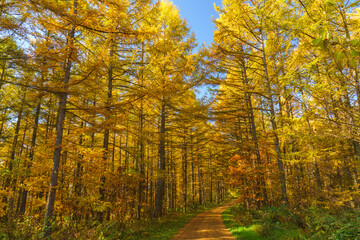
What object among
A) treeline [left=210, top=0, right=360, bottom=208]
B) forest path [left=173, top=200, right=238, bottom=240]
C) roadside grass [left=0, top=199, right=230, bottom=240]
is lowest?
forest path [left=173, top=200, right=238, bottom=240]

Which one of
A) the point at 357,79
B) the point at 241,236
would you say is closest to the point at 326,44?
the point at 357,79

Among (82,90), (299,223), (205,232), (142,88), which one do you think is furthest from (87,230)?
(299,223)

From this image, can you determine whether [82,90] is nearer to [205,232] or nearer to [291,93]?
[205,232]

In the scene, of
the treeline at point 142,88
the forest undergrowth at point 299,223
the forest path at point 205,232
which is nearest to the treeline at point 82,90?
the treeline at point 142,88

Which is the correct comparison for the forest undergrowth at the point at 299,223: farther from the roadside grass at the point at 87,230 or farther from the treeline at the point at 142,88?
the roadside grass at the point at 87,230

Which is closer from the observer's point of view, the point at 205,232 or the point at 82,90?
the point at 82,90

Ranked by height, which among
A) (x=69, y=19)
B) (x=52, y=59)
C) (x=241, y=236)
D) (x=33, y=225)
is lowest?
(x=241, y=236)

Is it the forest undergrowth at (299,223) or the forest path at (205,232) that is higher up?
the forest undergrowth at (299,223)

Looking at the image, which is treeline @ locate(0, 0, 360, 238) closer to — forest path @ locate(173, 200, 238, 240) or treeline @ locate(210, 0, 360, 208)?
treeline @ locate(210, 0, 360, 208)

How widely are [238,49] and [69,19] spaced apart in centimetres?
856

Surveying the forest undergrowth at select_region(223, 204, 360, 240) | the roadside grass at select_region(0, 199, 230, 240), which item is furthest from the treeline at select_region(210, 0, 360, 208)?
the roadside grass at select_region(0, 199, 230, 240)

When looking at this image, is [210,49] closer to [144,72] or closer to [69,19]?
[144,72]

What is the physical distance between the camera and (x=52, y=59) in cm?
642

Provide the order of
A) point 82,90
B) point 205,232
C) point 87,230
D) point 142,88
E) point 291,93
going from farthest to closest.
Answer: point 142,88
point 205,232
point 291,93
point 82,90
point 87,230
